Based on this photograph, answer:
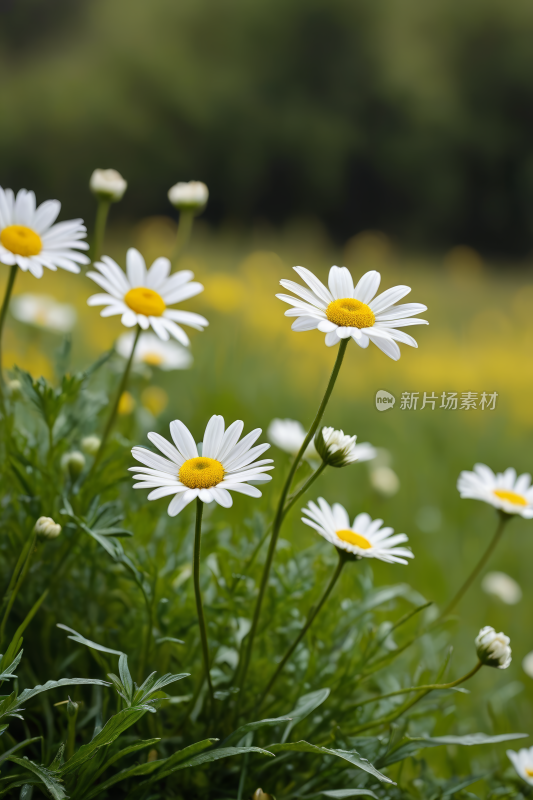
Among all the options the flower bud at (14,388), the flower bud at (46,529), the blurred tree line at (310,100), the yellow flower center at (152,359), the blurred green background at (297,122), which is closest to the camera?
the flower bud at (46,529)

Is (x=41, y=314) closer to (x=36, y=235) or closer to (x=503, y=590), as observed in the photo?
(x=36, y=235)

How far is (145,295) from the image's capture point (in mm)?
683

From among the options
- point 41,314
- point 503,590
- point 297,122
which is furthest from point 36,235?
point 297,122

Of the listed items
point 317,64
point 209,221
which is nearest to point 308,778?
point 209,221

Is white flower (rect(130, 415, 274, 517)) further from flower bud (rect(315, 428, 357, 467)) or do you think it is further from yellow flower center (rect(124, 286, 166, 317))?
yellow flower center (rect(124, 286, 166, 317))

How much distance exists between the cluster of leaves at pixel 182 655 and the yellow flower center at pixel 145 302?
0.32 feet

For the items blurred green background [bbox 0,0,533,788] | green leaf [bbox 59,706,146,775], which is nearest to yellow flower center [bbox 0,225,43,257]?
green leaf [bbox 59,706,146,775]

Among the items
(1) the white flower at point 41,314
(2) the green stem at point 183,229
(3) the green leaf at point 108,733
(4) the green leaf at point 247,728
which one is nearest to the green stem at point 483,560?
(4) the green leaf at point 247,728

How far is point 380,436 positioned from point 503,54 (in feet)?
21.0

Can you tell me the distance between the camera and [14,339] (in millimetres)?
1708

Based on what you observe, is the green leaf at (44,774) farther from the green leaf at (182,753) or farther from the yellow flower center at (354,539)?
the yellow flower center at (354,539)

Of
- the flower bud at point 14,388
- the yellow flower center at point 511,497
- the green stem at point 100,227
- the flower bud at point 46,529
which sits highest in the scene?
the green stem at point 100,227

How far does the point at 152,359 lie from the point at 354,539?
0.53m

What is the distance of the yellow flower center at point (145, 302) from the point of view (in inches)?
26.4
